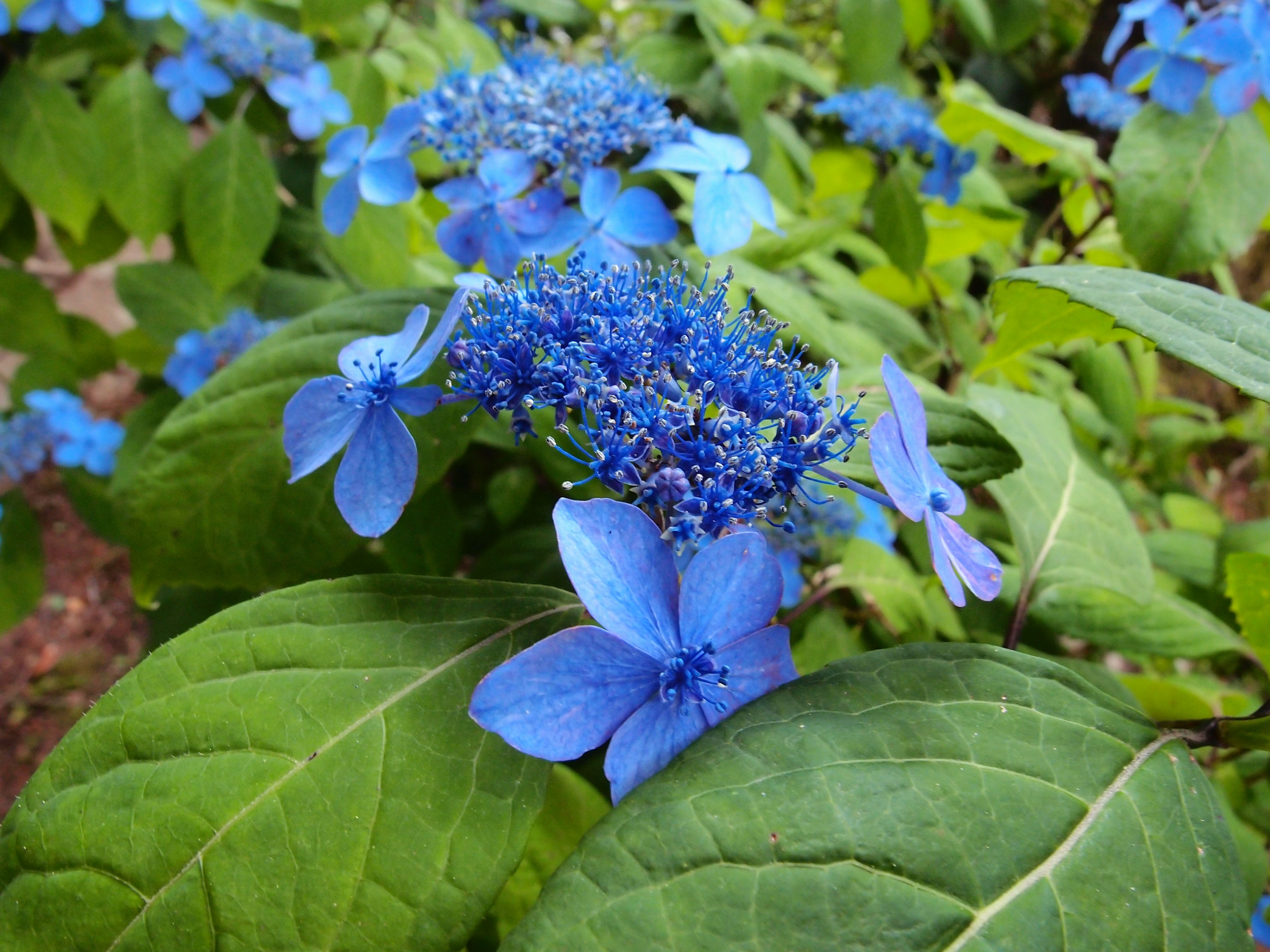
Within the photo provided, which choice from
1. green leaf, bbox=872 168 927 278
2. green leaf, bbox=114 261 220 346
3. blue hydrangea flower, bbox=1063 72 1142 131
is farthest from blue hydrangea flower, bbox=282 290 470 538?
blue hydrangea flower, bbox=1063 72 1142 131

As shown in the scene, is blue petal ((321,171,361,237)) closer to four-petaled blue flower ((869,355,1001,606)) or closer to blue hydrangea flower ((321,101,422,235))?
blue hydrangea flower ((321,101,422,235))

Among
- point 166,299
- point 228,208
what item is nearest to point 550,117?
point 228,208

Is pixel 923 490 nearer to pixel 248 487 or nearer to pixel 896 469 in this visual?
pixel 896 469

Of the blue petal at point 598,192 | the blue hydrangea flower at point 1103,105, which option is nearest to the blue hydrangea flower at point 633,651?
the blue petal at point 598,192

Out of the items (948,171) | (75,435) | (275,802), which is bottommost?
(75,435)

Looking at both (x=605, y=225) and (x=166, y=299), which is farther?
(x=166, y=299)

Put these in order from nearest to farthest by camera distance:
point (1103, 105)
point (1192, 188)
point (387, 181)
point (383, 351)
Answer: point (383, 351)
point (387, 181)
point (1192, 188)
point (1103, 105)

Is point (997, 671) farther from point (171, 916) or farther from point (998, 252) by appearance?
point (998, 252)
